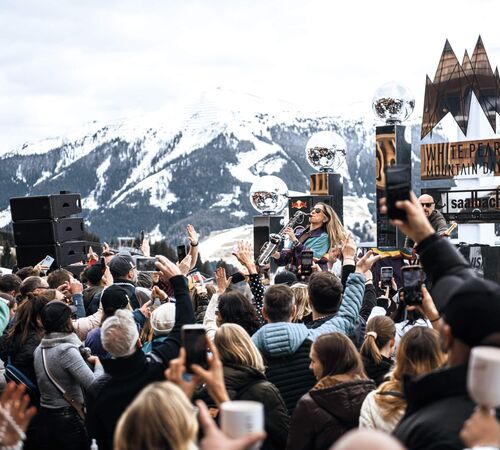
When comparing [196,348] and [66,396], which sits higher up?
[196,348]

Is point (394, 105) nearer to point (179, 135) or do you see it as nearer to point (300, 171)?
point (300, 171)

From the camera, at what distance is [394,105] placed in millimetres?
13500

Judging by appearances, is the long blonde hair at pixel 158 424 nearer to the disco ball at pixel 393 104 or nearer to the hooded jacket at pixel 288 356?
the hooded jacket at pixel 288 356

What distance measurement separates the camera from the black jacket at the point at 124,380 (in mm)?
4367

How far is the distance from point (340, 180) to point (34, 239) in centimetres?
555

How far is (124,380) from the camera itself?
4.41 meters

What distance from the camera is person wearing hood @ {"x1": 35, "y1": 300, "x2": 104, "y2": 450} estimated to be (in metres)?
5.78

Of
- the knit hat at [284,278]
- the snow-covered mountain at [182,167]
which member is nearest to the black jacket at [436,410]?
the knit hat at [284,278]

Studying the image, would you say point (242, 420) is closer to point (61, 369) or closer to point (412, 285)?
point (412, 285)

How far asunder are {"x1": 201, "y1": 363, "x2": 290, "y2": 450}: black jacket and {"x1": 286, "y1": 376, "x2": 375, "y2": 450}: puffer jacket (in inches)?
11.1

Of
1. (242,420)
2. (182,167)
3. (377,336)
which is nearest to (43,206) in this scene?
(377,336)

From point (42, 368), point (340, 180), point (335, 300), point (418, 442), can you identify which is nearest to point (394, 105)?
point (340, 180)

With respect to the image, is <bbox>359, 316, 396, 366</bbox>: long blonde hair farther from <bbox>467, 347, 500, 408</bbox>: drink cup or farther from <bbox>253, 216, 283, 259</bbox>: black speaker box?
<bbox>253, 216, 283, 259</bbox>: black speaker box

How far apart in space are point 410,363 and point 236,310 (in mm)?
1984
